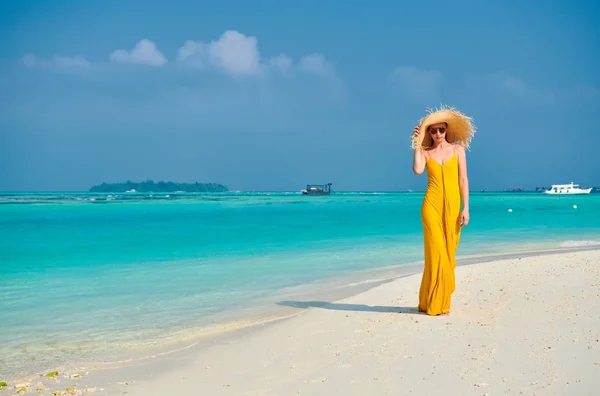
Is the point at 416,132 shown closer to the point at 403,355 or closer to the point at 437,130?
the point at 437,130

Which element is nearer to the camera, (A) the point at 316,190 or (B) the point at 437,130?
(B) the point at 437,130

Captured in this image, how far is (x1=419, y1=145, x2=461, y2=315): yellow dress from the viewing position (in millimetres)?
6426

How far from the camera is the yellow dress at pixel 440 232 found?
253 inches

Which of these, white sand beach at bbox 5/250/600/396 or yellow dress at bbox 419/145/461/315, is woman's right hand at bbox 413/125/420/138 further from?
white sand beach at bbox 5/250/600/396

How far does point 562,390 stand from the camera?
12.9 feet

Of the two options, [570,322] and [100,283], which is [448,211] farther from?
[100,283]

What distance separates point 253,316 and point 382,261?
7223mm

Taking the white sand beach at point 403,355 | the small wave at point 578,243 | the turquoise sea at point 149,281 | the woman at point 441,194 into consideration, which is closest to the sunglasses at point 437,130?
the woman at point 441,194

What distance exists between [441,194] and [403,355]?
2.20 m

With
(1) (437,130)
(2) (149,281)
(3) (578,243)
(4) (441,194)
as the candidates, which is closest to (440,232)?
(4) (441,194)

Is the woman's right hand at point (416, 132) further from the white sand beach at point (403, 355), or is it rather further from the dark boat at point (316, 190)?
the dark boat at point (316, 190)

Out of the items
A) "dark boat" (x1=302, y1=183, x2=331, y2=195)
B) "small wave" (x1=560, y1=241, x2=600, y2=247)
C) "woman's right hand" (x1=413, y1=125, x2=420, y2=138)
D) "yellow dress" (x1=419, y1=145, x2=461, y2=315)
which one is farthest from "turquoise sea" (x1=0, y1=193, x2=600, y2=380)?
"dark boat" (x1=302, y1=183, x2=331, y2=195)

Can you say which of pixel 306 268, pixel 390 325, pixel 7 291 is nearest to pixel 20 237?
pixel 7 291

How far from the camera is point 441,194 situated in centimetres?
650
